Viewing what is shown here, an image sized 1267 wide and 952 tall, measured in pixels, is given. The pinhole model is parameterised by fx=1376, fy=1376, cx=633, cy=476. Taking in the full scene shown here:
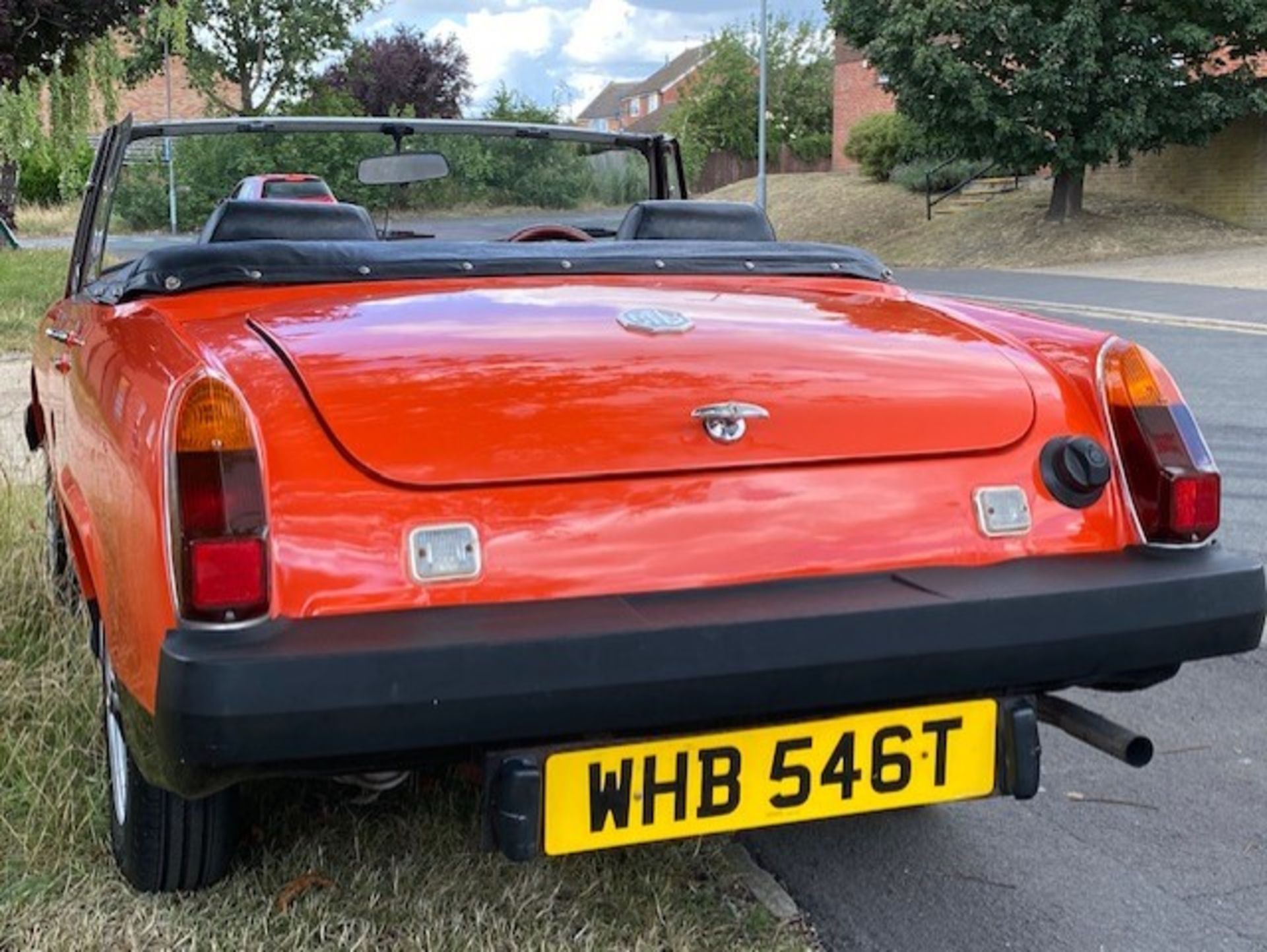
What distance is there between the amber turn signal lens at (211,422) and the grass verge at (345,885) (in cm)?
91

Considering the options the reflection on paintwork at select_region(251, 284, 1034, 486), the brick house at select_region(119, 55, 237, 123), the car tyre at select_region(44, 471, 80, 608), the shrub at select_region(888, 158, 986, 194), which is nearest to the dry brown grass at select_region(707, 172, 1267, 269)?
the shrub at select_region(888, 158, 986, 194)

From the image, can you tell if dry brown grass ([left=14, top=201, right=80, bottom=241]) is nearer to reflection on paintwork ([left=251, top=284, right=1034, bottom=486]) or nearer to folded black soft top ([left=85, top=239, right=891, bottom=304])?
folded black soft top ([left=85, top=239, right=891, bottom=304])

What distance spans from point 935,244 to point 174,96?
93.2 feet

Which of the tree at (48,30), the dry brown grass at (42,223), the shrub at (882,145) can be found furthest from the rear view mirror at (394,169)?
the dry brown grass at (42,223)

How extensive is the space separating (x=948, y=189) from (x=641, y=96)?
73406 mm

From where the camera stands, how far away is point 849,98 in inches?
1492

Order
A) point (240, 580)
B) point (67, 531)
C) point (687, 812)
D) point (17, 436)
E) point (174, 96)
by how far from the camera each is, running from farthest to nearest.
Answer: point (174, 96)
point (17, 436)
point (67, 531)
point (687, 812)
point (240, 580)

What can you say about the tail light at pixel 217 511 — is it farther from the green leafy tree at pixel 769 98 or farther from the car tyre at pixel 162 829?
the green leafy tree at pixel 769 98

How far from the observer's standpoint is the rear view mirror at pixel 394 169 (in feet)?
13.5

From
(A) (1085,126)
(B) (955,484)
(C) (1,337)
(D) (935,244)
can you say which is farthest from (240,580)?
(D) (935,244)

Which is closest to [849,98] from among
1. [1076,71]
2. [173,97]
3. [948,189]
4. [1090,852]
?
[948,189]

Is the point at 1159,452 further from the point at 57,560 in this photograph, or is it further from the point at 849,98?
the point at 849,98

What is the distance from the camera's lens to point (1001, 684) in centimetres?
228

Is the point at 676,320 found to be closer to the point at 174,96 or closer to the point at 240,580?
the point at 240,580
